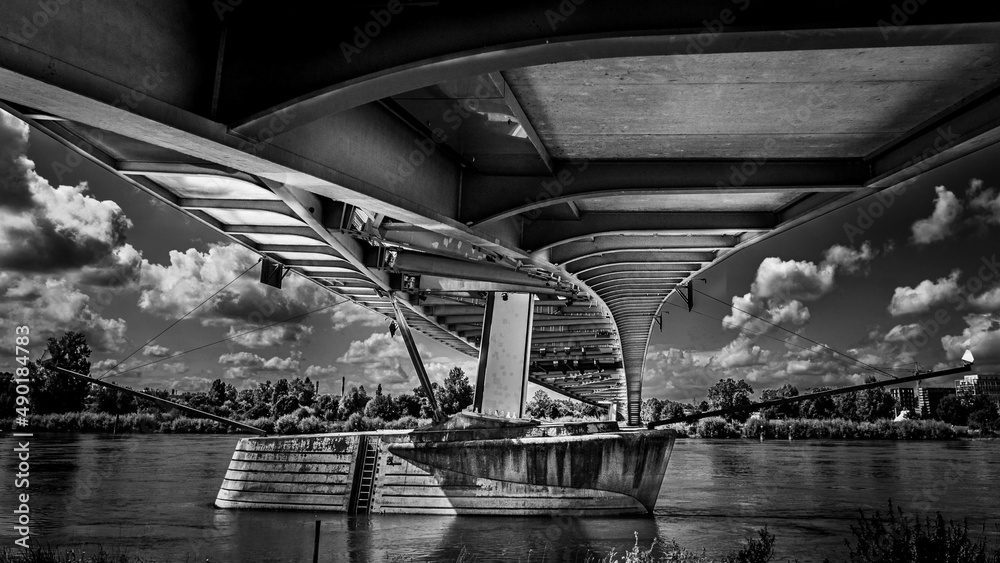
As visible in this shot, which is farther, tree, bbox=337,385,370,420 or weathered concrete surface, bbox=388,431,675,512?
tree, bbox=337,385,370,420

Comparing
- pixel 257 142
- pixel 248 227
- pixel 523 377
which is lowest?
pixel 523 377

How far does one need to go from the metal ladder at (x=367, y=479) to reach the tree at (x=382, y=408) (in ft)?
296

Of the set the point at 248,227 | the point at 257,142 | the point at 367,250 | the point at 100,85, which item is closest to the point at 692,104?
the point at 257,142

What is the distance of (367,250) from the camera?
21.2 meters

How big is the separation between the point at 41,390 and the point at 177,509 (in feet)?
265

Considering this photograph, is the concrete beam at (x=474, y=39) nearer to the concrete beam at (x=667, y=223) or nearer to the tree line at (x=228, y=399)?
the concrete beam at (x=667, y=223)

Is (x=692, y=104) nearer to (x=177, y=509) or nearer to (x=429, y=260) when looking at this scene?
(x=429, y=260)

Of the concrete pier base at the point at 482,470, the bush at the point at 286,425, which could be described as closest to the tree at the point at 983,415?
the bush at the point at 286,425

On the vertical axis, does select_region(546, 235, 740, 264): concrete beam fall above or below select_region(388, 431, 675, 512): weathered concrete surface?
above

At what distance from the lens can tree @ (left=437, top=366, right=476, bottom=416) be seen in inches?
5020

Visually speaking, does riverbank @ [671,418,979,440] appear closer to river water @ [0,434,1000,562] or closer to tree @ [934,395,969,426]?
tree @ [934,395,969,426]

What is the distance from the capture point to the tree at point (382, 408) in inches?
4574

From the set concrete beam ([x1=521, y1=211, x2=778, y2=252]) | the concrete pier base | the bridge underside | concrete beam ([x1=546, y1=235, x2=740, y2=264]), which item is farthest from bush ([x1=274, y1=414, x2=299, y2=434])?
concrete beam ([x1=521, y1=211, x2=778, y2=252])

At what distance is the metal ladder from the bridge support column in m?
4.19
